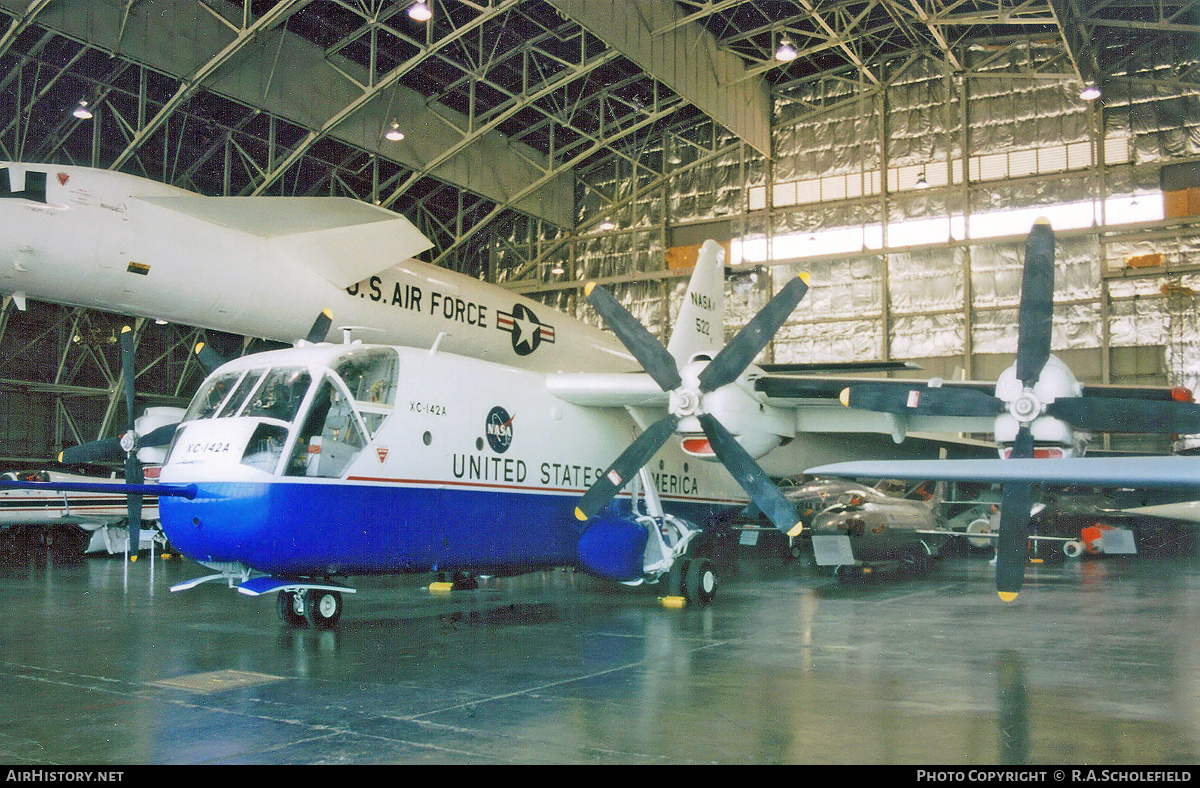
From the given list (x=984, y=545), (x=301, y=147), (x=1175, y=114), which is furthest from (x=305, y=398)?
(x=1175, y=114)

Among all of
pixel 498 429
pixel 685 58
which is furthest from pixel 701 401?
pixel 685 58

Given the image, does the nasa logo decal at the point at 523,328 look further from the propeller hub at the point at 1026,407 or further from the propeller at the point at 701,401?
the propeller hub at the point at 1026,407

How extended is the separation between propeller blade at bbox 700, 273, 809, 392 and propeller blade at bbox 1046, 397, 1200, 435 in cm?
372

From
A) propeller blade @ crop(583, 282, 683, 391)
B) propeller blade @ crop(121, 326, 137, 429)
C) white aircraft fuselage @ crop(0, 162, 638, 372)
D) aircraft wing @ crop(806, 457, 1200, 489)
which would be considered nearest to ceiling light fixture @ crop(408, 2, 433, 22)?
white aircraft fuselage @ crop(0, 162, 638, 372)

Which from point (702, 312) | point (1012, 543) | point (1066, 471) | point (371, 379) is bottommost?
point (1012, 543)

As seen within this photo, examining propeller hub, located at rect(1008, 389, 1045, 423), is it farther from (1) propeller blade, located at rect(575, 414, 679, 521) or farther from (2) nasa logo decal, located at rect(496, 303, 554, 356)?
(2) nasa logo decal, located at rect(496, 303, 554, 356)

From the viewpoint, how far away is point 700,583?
1434cm

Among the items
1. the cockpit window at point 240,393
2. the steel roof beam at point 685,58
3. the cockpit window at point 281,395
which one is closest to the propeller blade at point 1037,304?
the cockpit window at point 281,395

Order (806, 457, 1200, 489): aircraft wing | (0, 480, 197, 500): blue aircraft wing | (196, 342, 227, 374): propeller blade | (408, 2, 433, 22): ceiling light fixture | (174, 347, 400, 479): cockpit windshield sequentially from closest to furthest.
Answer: (806, 457, 1200, 489): aircraft wing, (0, 480, 197, 500): blue aircraft wing, (174, 347, 400, 479): cockpit windshield, (196, 342, 227, 374): propeller blade, (408, 2, 433, 22): ceiling light fixture

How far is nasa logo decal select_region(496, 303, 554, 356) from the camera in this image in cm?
2011

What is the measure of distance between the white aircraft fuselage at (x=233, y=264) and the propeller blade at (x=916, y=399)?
8.96 meters

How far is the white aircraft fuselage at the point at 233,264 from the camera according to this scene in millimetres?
14289

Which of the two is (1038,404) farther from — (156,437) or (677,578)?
(156,437)

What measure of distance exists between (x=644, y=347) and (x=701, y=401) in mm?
1127
